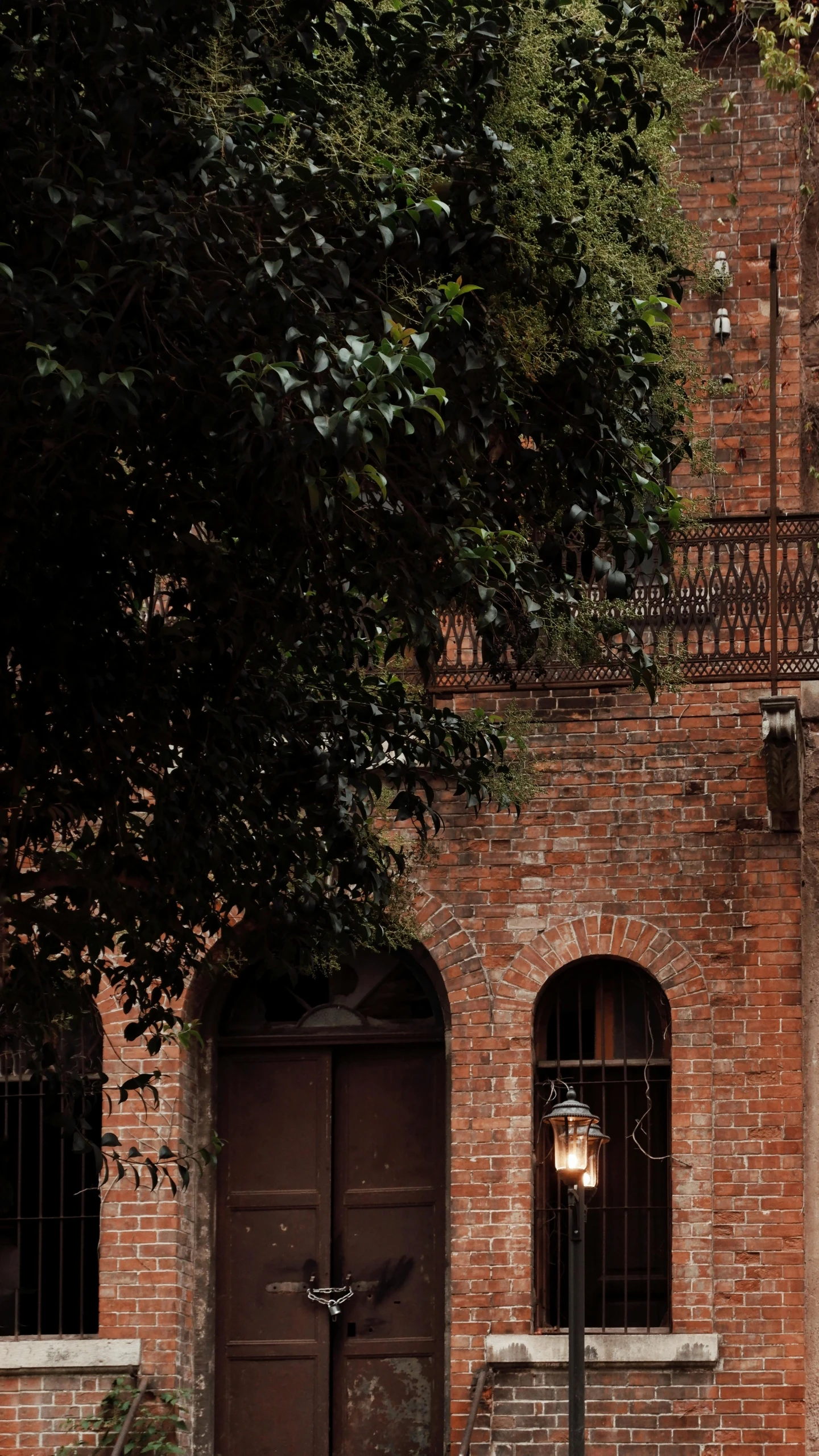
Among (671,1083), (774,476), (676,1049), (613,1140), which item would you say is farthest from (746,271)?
(613,1140)

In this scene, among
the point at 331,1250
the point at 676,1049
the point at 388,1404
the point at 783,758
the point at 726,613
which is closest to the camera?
the point at 783,758

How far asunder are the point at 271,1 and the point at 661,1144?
773 centimetres

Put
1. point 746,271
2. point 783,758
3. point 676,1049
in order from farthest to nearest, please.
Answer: point 746,271
point 676,1049
point 783,758

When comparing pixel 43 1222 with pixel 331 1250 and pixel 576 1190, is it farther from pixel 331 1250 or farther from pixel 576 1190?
pixel 576 1190

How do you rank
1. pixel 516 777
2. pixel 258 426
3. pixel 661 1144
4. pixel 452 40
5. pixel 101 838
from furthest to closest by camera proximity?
pixel 661 1144
pixel 516 777
pixel 101 838
pixel 452 40
pixel 258 426

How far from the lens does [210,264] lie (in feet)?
26.6

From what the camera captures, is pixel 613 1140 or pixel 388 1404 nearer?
pixel 613 1140

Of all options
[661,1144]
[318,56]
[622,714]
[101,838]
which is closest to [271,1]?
[318,56]

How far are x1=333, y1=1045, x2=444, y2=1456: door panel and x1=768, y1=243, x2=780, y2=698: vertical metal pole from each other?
11.6ft

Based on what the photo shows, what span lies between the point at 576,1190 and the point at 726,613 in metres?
3.77

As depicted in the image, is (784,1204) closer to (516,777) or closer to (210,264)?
(516,777)

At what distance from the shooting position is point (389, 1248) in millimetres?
13828

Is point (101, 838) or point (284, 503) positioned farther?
point (101, 838)

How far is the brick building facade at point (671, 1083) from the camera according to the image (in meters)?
12.8
